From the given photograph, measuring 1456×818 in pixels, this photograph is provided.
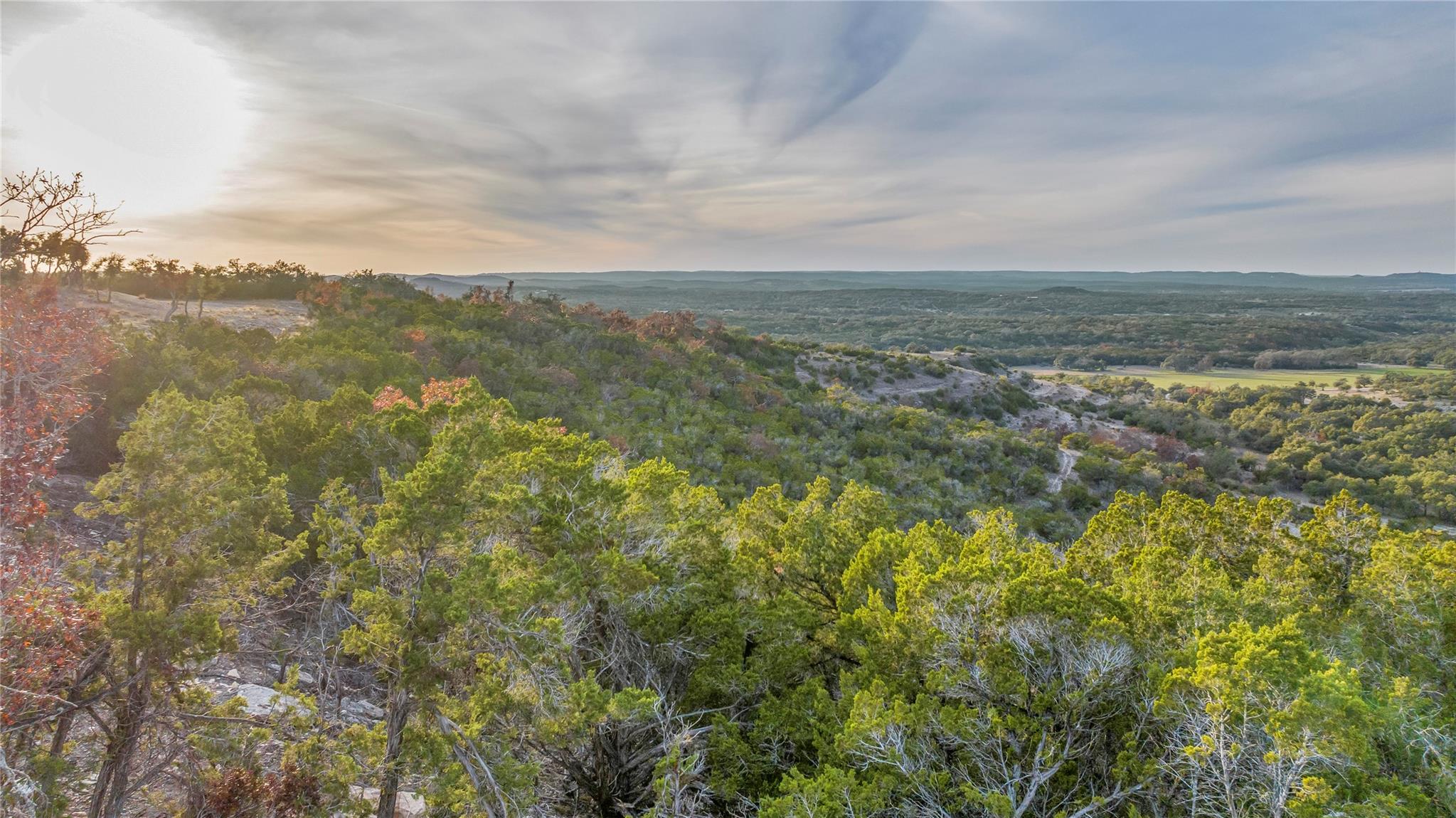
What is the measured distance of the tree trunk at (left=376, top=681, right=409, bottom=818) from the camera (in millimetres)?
5887

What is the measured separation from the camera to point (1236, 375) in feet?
229

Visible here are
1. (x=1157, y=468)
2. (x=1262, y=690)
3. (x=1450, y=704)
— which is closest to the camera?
(x=1262, y=690)

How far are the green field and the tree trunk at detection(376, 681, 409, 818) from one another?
205 ft

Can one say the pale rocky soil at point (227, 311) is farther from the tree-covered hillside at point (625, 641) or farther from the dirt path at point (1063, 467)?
the dirt path at point (1063, 467)

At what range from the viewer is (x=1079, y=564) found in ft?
31.8

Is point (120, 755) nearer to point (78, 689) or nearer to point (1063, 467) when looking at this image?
point (78, 689)

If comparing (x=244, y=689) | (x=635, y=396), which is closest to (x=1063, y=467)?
(x=635, y=396)

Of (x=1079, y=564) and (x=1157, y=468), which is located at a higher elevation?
(x=1079, y=564)

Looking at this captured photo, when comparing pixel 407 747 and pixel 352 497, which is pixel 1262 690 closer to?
pixel 407 747

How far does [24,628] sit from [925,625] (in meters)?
8.23

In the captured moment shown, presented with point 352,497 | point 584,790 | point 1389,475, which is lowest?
point 1389,475

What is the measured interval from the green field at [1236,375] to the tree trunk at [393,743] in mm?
62515

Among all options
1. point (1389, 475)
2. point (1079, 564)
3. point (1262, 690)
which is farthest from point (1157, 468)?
point (1262, 690)

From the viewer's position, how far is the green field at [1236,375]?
62.9m
